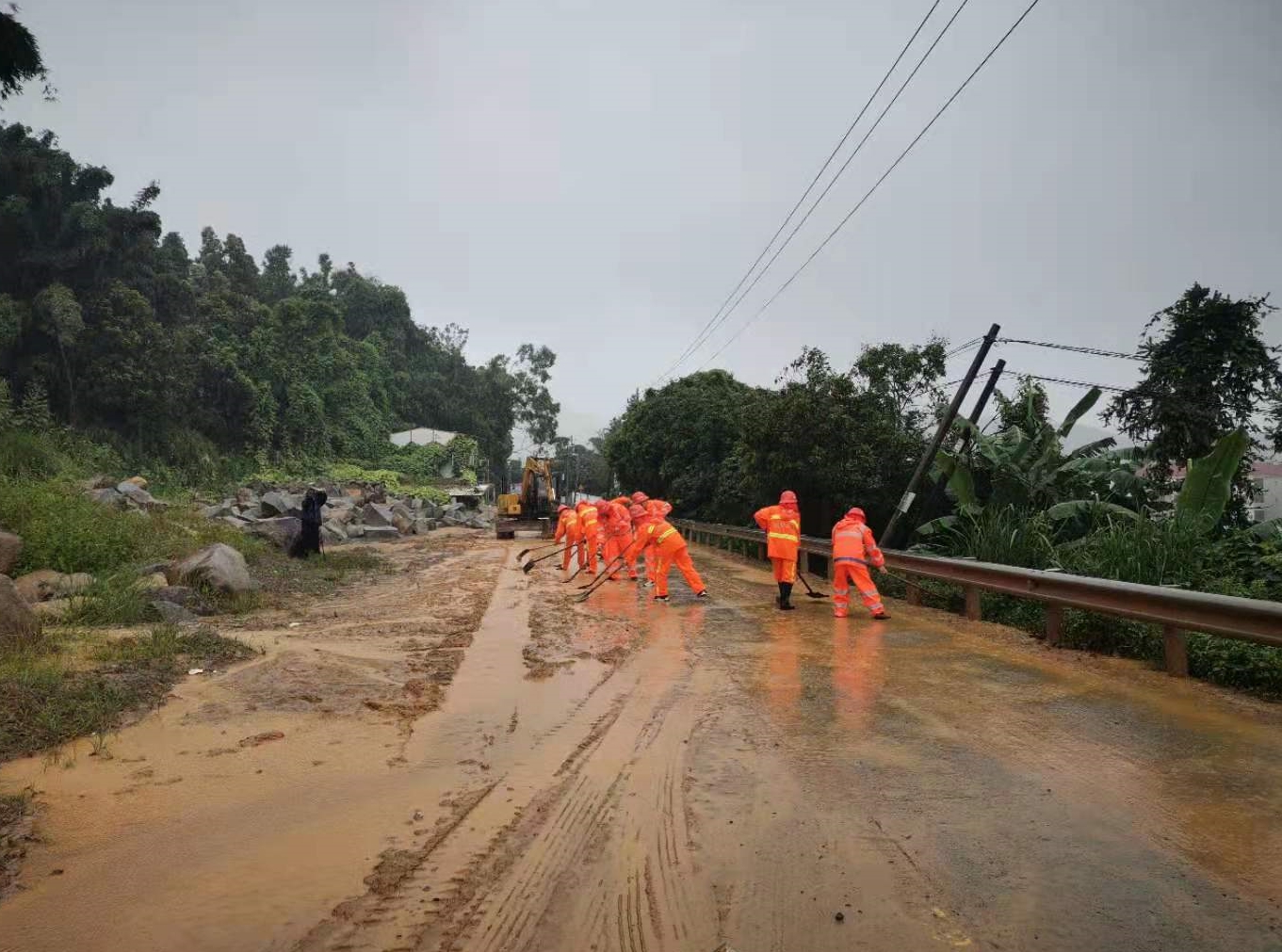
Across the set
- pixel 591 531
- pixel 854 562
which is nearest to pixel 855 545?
pixel 854 562

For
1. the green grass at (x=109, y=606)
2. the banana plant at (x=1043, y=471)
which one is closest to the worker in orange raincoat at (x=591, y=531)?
the banana plant at (x=1043, y=471)

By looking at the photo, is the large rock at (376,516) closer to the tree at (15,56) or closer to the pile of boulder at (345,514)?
the pile of boulder at (345,514)

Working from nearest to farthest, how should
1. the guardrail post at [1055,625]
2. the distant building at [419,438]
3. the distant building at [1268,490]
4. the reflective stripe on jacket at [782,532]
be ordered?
the guardrail post at [1055,625]
the reflective stripe on jacket at [782,532]
the distant building at [1268,490]
the distant building at [419,438]

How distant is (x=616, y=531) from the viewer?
52.4 feet

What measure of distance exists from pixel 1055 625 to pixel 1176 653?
1606 mm

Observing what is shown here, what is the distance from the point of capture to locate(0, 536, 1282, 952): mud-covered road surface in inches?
112

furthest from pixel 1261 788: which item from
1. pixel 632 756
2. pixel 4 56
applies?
pixel 4 56

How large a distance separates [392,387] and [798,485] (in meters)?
47.8

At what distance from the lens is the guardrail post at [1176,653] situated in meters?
6.92

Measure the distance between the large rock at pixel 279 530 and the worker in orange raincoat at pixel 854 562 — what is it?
12237 millimetres

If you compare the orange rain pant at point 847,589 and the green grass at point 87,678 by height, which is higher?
the orange rain pant at point 847,589

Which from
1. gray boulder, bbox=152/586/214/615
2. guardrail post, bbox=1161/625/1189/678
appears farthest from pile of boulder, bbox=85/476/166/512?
guardrail post, bbox=1161/625/1189/678

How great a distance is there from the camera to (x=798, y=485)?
2003 centimetres

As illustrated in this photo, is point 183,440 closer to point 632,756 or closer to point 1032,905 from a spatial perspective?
point 632,756
